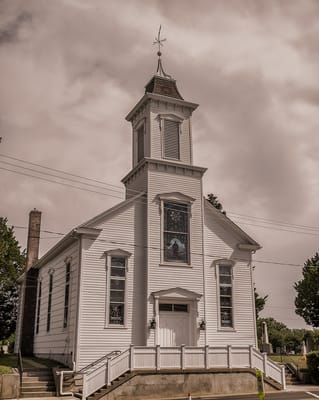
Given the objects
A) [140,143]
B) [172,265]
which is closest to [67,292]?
[172,265]

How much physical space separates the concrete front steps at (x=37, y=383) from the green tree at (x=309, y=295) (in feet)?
141

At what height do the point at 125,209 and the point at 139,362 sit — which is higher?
the point at 125,209

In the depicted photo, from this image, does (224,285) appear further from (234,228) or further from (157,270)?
(157,270)

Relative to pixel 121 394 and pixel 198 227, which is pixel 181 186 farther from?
pixel 121 394

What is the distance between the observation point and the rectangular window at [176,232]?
83.0 feet

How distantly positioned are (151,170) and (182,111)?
4560 mm

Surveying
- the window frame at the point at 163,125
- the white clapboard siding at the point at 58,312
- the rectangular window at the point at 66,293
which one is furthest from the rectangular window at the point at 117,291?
the window frame at the point at 163,125

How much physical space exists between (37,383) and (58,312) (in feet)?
19.4

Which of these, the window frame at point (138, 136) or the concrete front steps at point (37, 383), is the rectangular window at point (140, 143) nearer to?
the window frame at point (138, 136)

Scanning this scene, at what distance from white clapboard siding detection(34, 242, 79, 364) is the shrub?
40.4ft

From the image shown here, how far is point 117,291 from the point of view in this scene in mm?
23562

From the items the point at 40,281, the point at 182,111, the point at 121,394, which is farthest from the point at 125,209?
the point at 40,281

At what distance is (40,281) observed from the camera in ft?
107

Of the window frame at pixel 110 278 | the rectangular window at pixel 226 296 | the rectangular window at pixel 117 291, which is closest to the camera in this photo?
the window frame at pixel 110 278
